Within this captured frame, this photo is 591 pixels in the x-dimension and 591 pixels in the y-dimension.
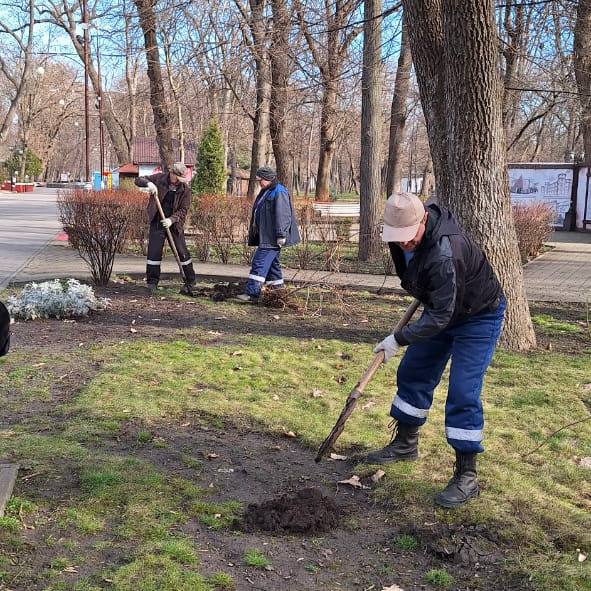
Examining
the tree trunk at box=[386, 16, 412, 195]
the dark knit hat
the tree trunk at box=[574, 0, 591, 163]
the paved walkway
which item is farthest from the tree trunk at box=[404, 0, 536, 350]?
the tree trunk at box=[386, 16, 412, 195]

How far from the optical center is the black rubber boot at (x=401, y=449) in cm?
432

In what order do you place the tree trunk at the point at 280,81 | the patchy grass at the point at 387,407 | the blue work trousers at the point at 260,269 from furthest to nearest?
1. the tree trunk at the point at 280,81
2. the blue work trousers at the point at 260,269
3. the patchy grass at the point at 387,407

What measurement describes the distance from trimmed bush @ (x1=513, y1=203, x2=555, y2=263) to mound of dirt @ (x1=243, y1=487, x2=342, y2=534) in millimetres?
10572

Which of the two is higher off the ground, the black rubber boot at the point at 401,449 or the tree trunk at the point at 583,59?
the tree trunk at the point at 583,59

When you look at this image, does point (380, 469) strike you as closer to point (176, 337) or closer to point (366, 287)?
point (176, 337)

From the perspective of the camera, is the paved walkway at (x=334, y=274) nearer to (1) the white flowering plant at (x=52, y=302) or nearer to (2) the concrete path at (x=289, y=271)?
(2) the concrete path at (x=289, y=271)

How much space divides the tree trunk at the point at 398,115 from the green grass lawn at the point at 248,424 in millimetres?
13843

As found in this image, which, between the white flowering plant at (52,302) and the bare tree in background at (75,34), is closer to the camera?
the white flowering plant at (52,302)

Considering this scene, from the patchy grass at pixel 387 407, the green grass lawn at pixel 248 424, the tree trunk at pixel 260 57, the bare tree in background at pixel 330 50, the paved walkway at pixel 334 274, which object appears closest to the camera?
the green grass lawn at pixel 248 424

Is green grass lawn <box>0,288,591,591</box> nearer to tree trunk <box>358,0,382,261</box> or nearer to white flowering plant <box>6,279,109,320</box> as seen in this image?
white flowering plant <box>6,279,109,320</box>

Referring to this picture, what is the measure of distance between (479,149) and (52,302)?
4698mm

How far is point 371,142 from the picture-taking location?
13023 mm

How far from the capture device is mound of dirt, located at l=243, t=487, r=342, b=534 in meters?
3.51

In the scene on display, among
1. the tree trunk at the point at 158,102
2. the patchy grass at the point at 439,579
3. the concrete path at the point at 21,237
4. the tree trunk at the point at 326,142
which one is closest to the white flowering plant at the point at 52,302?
the concrete path at the point at 21,237
